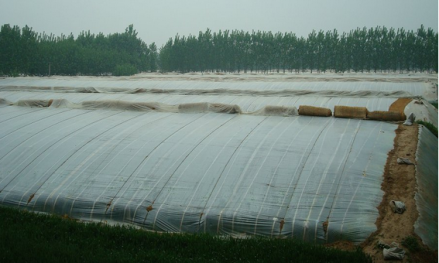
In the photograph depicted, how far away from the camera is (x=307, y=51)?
47.2 m

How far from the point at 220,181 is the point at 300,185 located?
4.40 ft

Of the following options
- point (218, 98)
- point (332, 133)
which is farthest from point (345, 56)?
point (332, 133)

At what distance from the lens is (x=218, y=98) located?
17.6 meters

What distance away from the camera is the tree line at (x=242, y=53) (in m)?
40.6

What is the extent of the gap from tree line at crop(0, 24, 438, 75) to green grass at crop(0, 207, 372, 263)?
111 ft

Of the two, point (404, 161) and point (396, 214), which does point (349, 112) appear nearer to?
point (404, 161)

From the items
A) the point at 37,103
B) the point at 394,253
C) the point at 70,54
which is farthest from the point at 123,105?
the point at 70,54

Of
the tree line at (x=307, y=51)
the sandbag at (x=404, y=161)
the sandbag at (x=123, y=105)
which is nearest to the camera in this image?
the sandbag at (x=404, y=161)

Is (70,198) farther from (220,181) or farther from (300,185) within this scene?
(300,185)

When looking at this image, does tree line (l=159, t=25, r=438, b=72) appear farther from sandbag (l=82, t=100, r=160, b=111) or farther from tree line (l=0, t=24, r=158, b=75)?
sandbag (l=82, t=100, r=160, b=111)

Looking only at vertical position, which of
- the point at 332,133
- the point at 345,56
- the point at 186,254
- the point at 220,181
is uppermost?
the point at 345,56

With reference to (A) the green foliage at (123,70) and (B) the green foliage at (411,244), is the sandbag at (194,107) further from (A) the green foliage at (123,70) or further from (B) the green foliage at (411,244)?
(A) the green foliage at (123,70)

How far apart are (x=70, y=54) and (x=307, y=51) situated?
78.0ft

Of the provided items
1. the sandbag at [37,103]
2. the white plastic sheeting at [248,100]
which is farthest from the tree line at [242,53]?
the sandbag at [37,103]
